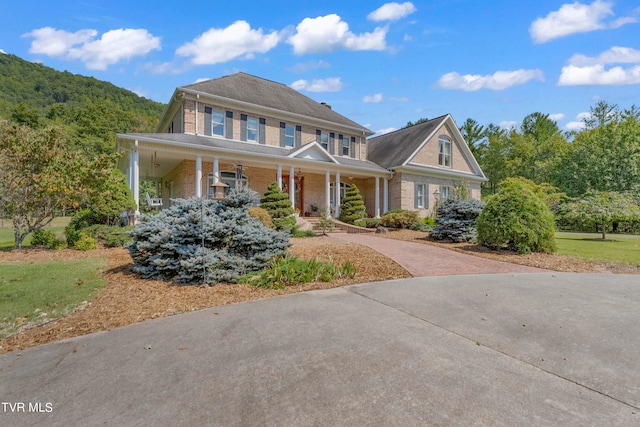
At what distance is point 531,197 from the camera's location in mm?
9609

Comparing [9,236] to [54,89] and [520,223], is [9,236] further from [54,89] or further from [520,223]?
[54,89]

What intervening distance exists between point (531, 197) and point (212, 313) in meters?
9.86

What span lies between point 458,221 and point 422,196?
10264mm

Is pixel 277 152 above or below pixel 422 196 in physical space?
above

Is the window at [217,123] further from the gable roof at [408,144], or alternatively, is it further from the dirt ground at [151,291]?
the gable roof at [408,144]

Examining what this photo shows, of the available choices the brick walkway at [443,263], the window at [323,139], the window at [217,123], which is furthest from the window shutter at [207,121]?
the brick walkway at [443,263]

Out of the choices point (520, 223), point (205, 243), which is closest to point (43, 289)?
point (205, 243)

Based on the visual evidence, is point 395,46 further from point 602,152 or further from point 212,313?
point 602,152

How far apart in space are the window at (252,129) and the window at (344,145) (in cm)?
613

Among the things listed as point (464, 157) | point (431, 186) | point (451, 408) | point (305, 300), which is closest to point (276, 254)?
point (305, 300)

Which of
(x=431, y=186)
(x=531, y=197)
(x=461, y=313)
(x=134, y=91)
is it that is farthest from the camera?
(x=134, y=91)

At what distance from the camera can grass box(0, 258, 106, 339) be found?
4.29m

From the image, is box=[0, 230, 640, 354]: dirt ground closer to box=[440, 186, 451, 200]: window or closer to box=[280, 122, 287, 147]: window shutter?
box=[280, 122, 287, 147]: window shutter

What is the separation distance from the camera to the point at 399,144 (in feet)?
77.3
